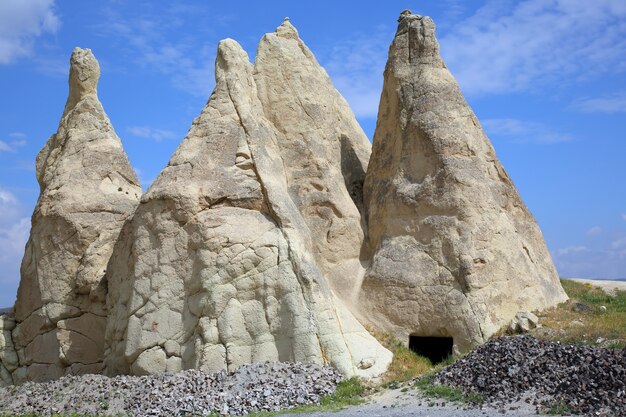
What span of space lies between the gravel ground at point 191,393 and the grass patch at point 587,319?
456 centimetres

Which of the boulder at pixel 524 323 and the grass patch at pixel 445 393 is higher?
the boulder at pixel 524 323

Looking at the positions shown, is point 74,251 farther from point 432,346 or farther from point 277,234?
point 432,346

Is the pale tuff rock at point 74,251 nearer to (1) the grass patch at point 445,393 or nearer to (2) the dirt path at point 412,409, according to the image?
(2) the dirt path at point 412,409

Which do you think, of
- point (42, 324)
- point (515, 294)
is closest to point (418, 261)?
point (515, 294)

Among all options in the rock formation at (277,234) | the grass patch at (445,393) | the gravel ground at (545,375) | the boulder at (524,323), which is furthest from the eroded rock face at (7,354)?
the boulder at (524,323)

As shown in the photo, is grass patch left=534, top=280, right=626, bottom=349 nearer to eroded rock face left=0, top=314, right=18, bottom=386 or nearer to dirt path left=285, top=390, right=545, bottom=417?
dirt path left=285, top=390, right=545, bottom=417

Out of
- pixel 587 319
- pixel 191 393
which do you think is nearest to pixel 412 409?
pixel 191 393

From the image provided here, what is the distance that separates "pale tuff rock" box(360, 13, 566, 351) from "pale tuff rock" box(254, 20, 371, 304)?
0.67 metres

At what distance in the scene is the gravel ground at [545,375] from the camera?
1170cm

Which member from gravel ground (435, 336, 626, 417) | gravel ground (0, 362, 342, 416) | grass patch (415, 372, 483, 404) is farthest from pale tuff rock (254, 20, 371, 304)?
gravel ground (435, 336, 626, 417)

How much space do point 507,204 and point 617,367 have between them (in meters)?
6.31

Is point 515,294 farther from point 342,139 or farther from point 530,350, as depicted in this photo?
point 342,139

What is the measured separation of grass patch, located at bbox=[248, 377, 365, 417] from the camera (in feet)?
42.6

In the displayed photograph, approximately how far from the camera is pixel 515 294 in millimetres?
16531
